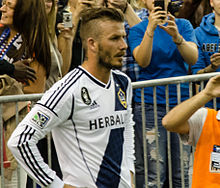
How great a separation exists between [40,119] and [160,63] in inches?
90.9

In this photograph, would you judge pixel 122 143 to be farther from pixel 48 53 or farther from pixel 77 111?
pixel 48 53

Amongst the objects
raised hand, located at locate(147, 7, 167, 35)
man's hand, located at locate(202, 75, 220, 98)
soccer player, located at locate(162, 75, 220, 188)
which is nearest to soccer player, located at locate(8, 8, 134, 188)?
soccer player, located at locate(162, 75, 220, 188)

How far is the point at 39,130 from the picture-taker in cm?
399

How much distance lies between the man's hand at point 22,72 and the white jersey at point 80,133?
1211 millimetres

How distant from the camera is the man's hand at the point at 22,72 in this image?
5.34 metres

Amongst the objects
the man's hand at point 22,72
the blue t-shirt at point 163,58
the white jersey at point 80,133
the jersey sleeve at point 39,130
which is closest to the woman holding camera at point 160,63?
the blue t-shirt at point 163,58

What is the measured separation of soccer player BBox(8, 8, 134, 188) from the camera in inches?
157

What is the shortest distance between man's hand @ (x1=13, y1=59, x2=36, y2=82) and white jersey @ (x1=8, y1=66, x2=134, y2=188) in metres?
1.21

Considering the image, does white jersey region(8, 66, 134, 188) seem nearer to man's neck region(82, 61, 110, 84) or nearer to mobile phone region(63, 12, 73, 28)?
man's neck region(82, 61, 110, 84)

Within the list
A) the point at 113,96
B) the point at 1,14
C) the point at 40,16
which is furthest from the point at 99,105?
the point at 1,14

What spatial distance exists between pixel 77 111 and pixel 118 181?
605 millimetres

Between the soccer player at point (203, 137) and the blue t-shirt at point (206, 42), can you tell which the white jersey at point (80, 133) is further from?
the blue t-shirt at point (206, 42)

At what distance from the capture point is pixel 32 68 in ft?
17.8

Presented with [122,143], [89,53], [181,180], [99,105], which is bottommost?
[181,180]
